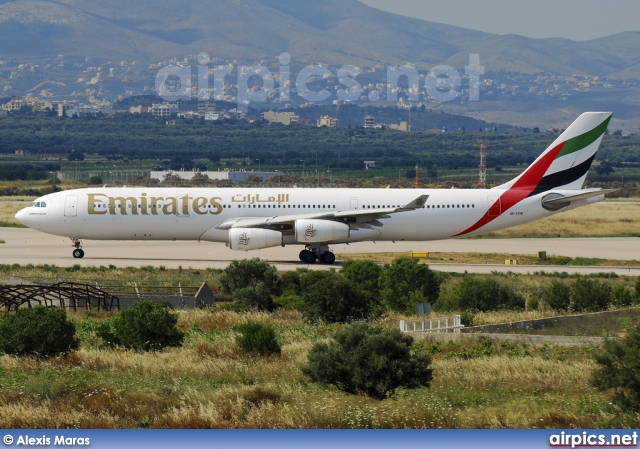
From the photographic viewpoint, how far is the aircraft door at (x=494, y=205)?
53.8 metres

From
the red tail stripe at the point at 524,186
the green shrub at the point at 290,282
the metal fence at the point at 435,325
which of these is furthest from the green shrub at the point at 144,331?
the red tail stripe at the point at 524,186

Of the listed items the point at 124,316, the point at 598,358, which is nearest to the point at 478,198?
the point at 124,316

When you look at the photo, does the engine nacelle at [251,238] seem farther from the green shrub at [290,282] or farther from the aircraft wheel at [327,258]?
the green shrub at [290,282]

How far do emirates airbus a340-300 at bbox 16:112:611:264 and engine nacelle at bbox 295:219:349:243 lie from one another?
0.05 meters

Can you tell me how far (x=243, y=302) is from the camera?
38.9 meters

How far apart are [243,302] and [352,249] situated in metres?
22.3

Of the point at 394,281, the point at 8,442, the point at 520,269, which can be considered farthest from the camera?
the point at 520,269

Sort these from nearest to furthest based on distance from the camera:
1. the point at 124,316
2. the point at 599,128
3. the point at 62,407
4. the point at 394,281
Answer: the point at 62,407 < the point at 124,316 < the point at 394,281 < the point at 599,128

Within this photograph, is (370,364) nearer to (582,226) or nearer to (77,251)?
(77,251)

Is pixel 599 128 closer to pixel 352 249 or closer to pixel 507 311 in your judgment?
Result: pixel 352 249

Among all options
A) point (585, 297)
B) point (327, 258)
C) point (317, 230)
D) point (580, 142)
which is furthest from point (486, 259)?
point (585, 297)

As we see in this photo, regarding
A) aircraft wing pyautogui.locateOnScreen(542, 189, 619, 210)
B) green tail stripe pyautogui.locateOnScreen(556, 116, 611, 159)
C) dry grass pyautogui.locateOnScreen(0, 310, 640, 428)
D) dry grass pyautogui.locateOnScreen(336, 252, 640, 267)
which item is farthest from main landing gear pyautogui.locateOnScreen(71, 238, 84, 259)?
dry grass pyautogui.locateOnScreen(0, 310, 640, 428)

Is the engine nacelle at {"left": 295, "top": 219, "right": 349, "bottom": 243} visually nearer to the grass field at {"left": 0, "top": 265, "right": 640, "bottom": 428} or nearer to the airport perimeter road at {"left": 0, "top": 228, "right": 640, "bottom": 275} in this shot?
the airport perimeter road at {"left": 0, "top": 228, "right": 640, "bottom": 275}

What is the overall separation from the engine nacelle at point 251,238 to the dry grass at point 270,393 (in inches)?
801
